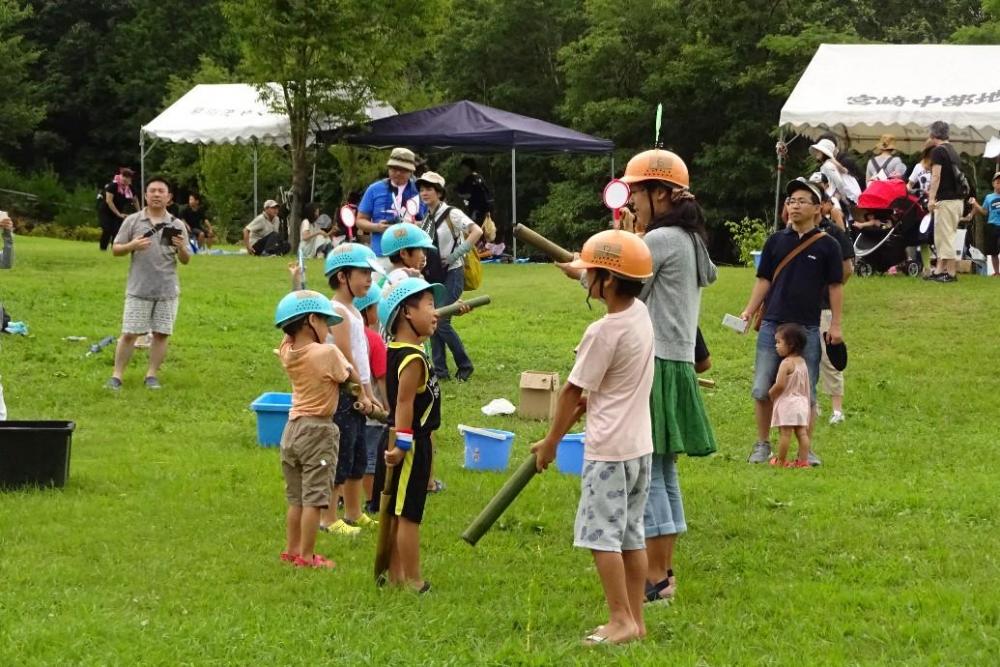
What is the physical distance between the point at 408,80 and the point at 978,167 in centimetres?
1711

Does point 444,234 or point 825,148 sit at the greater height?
point 825,148

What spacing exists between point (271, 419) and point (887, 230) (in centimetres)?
1086

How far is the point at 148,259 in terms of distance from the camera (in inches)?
455

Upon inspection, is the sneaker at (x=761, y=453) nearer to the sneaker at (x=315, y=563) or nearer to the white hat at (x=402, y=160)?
the sneaker at (x=315, y=563)

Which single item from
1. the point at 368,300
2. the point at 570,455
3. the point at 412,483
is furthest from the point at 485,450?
the point at 412,483

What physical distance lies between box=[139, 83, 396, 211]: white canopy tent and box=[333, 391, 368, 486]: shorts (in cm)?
2146

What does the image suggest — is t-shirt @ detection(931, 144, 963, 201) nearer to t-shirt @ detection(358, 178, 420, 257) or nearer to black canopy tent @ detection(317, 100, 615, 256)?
t-shirt @ detection(358, 178, 420, 257)

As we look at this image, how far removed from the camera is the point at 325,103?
90.8ft

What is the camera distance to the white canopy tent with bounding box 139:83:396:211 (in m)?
28.0

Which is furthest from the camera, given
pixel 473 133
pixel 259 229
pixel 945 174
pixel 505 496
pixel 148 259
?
pixel 259 229

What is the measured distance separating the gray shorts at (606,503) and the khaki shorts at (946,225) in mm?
12778

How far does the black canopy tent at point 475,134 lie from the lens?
1015 inches

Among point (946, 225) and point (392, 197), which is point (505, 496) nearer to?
point (392, 197)

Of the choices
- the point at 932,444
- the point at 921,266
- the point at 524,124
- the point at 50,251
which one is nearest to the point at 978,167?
the point at 524,124
